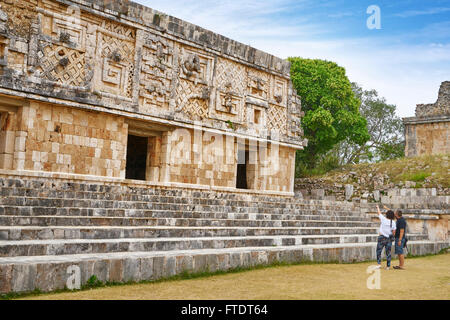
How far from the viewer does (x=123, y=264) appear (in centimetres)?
523

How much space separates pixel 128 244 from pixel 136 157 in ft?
37.5

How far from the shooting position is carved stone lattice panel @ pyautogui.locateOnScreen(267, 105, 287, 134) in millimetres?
15828

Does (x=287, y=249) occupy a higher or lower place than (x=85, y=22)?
lower

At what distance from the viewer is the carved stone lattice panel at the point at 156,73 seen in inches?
477

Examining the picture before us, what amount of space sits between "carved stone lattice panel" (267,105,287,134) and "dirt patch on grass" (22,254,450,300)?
352 inches

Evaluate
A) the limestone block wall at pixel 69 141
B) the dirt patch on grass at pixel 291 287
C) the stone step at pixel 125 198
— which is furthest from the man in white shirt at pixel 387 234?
the limestone block wall at pixel 69 141

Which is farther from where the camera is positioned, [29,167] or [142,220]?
[29,167]

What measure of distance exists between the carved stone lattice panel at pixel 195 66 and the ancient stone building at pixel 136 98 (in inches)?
1.3

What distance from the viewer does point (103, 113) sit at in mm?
11234

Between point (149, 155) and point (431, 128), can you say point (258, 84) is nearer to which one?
point (149, 155)

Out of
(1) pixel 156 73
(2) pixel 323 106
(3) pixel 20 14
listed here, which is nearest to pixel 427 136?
(2) pixel 323 106

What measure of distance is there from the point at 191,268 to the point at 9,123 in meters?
6.31
